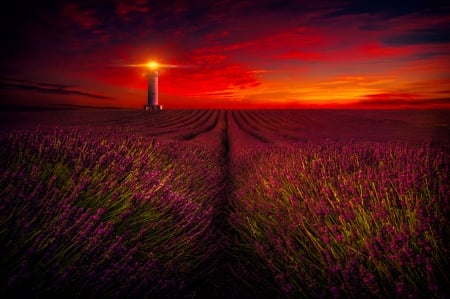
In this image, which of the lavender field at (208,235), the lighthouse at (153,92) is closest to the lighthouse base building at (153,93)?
the lighthouse at (153,92)

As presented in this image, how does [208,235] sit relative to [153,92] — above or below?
below

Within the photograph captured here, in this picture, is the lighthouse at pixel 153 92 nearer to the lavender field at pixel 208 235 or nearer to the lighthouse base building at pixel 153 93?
the lighthouse base building at pixel 153 93

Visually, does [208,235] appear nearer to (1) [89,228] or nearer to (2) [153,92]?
(1) [89,228]

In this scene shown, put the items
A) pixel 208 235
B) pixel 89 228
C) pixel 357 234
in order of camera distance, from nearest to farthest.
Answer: pixel 89 228, pixel 357 234, pixel 208 235

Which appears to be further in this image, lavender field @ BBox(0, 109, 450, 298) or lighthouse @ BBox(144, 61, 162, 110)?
lighthouse @ BBox(144, 61, 162, 110)

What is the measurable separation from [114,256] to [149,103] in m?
33.8

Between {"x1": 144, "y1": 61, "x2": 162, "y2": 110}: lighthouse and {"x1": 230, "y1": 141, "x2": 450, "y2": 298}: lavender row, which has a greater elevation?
{"x1": 144, "y1": 61, "x2": 162, "y2": 110}: lighthouse

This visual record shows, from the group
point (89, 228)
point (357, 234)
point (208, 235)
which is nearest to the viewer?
point (89, 228)

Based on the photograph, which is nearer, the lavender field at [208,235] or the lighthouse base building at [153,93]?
the lavender field at [208,235]

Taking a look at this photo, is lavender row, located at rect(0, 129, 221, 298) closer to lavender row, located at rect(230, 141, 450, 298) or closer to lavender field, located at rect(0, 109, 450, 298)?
lavender field, located at rect(0, 109, 450, 298)

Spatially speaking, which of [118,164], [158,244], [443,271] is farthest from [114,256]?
[443,271]

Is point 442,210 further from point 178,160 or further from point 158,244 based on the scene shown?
point 178,160

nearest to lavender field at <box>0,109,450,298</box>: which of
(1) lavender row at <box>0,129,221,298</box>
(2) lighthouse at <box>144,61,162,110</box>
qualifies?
(1) lavender row at <box>0,129,221,298</box>

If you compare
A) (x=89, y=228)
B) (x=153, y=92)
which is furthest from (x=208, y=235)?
(x=153, y=92)
